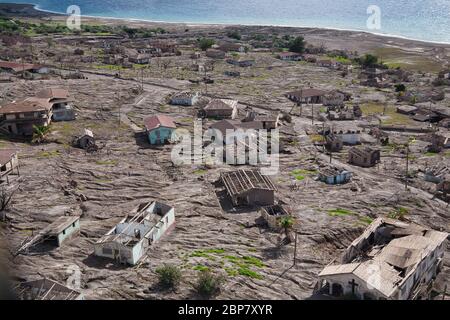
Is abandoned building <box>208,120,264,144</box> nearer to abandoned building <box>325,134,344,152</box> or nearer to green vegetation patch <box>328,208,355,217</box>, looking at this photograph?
abandoned building <box>325,134,344,152</box>

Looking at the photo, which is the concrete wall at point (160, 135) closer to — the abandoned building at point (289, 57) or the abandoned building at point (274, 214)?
the abandoned building at point (274, 214)

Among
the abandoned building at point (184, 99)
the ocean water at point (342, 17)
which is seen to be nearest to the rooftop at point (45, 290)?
the abandoned building at point (184, 99)

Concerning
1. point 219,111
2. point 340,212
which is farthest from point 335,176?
point 219,111

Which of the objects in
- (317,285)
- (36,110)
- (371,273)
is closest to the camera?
(371,273)

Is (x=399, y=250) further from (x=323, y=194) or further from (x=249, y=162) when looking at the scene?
(x=249, y=162)

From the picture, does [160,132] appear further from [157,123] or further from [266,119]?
[266,119]
